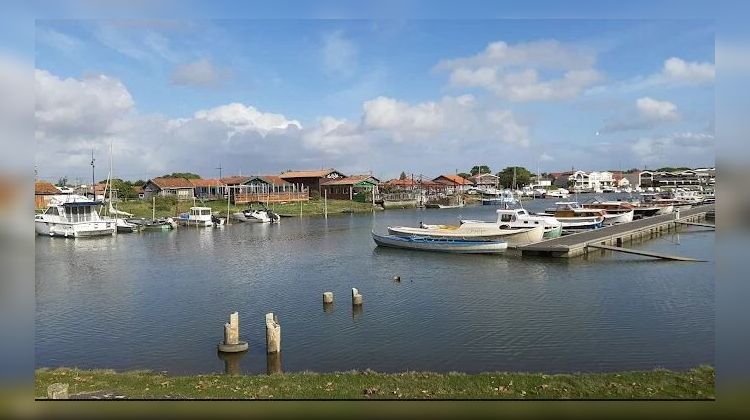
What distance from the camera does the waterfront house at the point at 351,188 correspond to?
95.9 meters

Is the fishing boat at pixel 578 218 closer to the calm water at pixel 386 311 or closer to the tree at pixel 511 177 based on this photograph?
the calm water at pixel 386 311

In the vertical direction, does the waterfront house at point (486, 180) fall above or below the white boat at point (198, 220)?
above

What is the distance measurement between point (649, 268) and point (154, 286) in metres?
24.6

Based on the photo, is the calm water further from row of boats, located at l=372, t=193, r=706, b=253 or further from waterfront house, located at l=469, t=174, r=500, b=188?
waterfront house, located at l=469, t=174, r=500, b=188

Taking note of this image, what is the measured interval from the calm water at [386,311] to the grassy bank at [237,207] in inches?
1353

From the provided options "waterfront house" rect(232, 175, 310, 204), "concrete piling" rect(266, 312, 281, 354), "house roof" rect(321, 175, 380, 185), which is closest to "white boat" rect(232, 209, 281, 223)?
"waterfront house" rect(232, 175, 310, 204)

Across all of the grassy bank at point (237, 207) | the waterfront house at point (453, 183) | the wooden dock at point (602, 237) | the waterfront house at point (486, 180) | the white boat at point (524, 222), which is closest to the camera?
the wooden dock at point (602, 237)

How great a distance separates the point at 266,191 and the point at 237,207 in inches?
328

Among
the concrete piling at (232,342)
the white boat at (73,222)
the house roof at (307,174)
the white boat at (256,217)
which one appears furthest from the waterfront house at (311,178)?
the concrete piling at (232,342)

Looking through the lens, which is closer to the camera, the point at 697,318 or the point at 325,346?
the point at 325,346

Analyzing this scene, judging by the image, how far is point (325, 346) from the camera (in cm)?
1641

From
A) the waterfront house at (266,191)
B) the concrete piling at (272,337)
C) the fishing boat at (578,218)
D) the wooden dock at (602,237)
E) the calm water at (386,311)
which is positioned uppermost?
the waterfront house at (266,191)

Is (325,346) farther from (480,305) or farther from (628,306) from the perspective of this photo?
(628,306)

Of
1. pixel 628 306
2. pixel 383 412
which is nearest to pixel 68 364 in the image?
pixel 383 412
